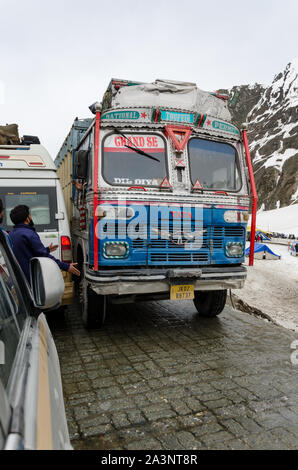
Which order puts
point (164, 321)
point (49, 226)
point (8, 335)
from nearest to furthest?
point (8, 335), point (49, 226), point (164, 321)

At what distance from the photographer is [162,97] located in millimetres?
5277

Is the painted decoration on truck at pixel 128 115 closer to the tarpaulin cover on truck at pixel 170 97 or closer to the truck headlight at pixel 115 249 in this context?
the tarpaulin cover on truck at pixel 170 97

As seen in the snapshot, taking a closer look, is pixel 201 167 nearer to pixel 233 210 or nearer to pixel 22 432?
pixel 233 210

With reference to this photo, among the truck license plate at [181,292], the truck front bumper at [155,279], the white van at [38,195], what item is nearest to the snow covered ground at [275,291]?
the truck front bumper at [155,279]

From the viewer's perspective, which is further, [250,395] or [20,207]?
[20,207]

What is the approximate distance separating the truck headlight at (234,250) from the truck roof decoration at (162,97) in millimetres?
2143

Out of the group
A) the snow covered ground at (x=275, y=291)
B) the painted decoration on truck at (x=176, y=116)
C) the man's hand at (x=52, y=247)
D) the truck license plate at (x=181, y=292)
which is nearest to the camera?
the truck license plate at (x=181, y=292)

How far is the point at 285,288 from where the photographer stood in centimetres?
1695

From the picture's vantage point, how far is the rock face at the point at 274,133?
8256 centimetres

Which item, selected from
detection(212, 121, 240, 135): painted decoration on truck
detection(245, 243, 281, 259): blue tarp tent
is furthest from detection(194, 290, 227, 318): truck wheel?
detection(245, 243, 281, 259): blue tarp tent

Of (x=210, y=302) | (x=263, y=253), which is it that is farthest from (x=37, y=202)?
(x=263, y=253)

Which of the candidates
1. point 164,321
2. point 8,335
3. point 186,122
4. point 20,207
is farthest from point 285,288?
point 8,335
